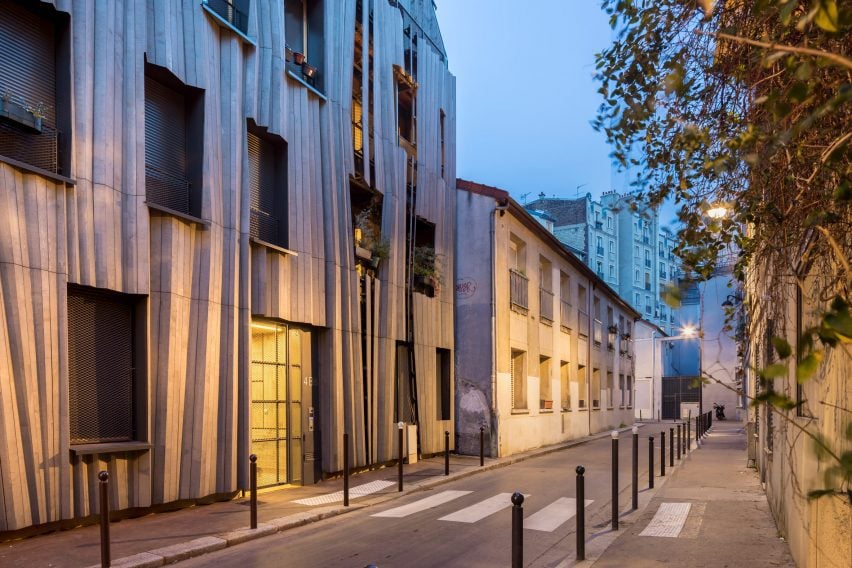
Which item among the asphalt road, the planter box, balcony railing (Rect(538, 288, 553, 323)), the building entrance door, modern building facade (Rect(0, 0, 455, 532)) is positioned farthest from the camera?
balcony railing (Rect(538, 288, 553, 323))

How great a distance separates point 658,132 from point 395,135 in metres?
11.1

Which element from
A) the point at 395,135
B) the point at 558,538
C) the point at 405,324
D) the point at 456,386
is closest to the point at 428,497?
the point at 558,538

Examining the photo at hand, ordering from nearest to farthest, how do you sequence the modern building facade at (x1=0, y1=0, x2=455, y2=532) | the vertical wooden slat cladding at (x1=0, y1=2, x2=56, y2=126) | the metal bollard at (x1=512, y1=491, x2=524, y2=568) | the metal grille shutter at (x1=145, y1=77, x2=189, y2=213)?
the metal bollard at (x1=512, y1=491, x2=524, y2=568)
the modern building facade at (x1=0, y1=0, x2=455, y2=532)
the vertical wooden slat cladding at (x1=0, y1=2, x2=56, y2=126)
the metal grille shutter at (x1=145, y1=77, x2=189, y2=213)

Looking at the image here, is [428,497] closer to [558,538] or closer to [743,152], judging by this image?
[558,538]

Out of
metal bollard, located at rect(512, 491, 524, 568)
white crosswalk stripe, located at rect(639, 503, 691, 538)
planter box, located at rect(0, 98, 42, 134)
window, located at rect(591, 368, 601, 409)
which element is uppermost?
planter box, located at rect(0, 98, 42, 134)

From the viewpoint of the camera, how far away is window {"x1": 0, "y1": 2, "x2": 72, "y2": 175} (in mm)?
8141

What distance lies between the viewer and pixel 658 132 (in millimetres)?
6164

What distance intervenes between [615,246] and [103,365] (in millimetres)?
57519

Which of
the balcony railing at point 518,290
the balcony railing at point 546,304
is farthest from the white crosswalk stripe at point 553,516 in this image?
the balcony railing at point 546,304

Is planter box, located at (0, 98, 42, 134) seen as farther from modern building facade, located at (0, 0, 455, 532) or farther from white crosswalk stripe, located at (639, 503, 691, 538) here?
white crosswalk stripe, located at (639, 503, 691, 538)

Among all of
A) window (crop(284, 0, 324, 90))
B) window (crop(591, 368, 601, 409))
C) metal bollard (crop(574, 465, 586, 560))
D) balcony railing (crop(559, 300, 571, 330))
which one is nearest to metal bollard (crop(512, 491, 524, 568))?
metal bollard (crop(574, 465, 586, 560))

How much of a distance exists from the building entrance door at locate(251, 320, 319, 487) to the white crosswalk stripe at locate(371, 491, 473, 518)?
264 centimetres

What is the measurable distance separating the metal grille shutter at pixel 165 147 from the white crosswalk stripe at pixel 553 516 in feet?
22.6

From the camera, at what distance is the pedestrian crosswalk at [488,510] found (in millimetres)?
9500
